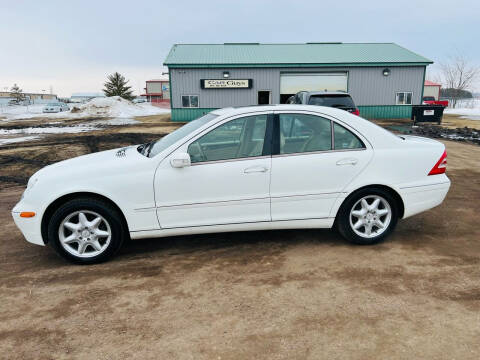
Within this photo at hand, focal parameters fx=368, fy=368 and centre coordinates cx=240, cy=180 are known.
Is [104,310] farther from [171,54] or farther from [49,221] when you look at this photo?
[171,54]

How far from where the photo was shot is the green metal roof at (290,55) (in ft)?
79.7

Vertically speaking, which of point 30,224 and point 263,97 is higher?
point 263,97

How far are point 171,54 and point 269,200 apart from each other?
2433 cm

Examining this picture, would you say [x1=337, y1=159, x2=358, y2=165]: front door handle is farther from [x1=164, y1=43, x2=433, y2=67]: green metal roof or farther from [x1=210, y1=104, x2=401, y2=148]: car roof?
[x1=164, y1=43, x2=433, y2=67]: green metal roof

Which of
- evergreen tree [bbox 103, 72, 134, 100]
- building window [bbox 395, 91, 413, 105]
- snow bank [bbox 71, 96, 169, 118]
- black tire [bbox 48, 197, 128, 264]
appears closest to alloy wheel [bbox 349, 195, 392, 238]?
black tire [bbox 48, 197, 128, 264]

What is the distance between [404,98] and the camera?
25.5 m

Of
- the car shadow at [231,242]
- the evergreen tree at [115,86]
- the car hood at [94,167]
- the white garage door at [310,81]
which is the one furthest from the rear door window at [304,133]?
the evergreen tree at [115,86]

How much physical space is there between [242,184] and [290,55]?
24243 millimetres

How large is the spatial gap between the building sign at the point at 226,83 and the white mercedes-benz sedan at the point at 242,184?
20797 millimetres

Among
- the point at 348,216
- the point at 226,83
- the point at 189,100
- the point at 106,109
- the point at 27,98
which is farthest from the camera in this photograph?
the point at 27,98

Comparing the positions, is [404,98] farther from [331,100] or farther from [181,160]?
[181,160]

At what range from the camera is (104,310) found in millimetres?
3100

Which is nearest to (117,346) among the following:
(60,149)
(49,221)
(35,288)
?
(35,288)

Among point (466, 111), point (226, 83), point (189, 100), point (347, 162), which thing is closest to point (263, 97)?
point (226, 83)
